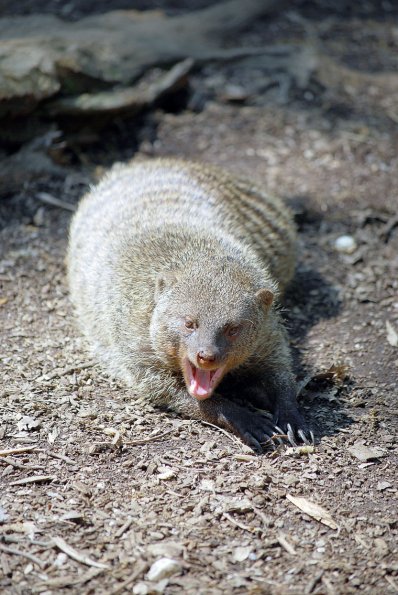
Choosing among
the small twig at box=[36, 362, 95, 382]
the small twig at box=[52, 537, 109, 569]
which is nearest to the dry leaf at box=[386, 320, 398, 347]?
the small twig at box=[36, 362, 95, 382]

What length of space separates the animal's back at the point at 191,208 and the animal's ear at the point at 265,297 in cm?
84

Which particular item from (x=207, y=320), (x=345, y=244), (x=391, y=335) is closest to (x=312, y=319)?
(x=391, y=335)

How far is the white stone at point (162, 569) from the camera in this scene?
11.6 feet

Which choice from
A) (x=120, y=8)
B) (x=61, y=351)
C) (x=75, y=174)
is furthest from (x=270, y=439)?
(x=120, y=8)

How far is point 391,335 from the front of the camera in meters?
5.88

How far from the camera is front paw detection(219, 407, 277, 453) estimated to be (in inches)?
183

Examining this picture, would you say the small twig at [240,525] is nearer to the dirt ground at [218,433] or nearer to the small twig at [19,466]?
the dirt ground at [218,433]

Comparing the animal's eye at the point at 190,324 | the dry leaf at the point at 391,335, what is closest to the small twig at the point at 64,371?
the animal's eye at the point at 190,324

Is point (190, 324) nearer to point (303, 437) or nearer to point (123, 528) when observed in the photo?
point (303, 437)

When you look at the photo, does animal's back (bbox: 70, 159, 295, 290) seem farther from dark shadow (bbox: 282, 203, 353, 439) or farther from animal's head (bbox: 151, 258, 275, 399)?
animal's head (bbox: 151, 258, 275, 399)

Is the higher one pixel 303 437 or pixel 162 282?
pixel 162 282

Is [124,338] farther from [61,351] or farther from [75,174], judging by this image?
[75,174]

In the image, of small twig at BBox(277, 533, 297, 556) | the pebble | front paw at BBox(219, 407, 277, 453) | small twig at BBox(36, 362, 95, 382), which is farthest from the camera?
the pebble

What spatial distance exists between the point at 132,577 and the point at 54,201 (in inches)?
184
